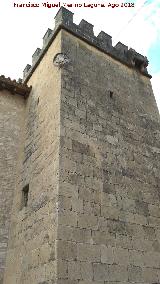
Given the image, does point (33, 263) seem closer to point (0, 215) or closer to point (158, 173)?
point (0, 215)

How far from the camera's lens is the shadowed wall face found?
14.5 feet

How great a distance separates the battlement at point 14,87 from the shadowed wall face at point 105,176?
1663 millimetres

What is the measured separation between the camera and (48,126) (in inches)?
232

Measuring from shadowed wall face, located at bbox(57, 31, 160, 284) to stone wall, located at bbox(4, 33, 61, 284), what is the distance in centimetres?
20

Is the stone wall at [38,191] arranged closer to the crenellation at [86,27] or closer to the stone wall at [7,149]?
the stone wall at [7,149]

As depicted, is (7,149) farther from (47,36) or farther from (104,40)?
(104,40)

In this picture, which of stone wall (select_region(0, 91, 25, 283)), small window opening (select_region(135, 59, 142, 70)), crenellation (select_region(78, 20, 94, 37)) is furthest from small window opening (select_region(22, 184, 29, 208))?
small window opening (select_region(135, 59, 142, 70))

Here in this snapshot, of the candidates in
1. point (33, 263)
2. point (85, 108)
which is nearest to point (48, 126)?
point (85, 108)

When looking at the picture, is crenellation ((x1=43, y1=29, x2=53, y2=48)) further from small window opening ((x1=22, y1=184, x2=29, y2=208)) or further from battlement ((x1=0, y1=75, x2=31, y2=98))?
small window opening ((x1=22, y1=184, x2=29, y2=208))

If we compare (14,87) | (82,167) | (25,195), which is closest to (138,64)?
(14,87)

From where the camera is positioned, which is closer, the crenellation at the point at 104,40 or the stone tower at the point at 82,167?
the stone tower at the point at 82,167

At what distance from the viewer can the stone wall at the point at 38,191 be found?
14.6 ft

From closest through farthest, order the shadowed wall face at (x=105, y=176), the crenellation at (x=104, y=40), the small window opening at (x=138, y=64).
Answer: the shadowed wall face at (x=105, y=176) < the crenellation at (x=104, y=40) < the small window opening at (x=138, y=64)

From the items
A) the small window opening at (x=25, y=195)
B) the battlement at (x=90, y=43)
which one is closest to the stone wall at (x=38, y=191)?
the small window opening at (x=25, y=195)
